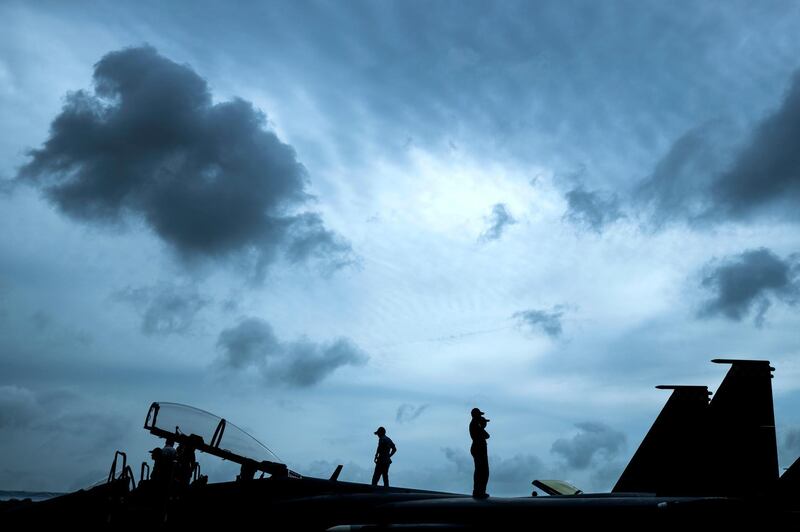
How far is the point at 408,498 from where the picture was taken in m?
11.8

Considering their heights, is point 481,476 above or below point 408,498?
above

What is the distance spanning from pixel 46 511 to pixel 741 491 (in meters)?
11.9

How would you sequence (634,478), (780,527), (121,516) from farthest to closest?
1. (634,478)
2. (121,516)
3. (780,527)

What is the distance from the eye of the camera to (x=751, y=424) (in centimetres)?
1312

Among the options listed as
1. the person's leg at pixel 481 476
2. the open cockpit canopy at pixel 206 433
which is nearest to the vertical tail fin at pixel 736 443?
the person's leg at pixel 481 476

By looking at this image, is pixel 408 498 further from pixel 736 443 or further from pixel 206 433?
pixel 736 443

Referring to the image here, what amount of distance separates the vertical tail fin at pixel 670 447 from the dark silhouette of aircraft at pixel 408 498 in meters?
0.61

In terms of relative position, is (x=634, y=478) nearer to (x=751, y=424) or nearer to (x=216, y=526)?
(x=751, y=424)

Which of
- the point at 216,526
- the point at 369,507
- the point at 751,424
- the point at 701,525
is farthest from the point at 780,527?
the point at 216,526

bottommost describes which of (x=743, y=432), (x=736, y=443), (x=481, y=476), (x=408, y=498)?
(x=408, y=498)

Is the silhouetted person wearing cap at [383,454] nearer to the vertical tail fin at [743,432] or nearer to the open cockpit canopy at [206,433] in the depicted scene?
the open cockpit canopy at [206,433]

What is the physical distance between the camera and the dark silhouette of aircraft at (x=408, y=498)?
31.9 ft

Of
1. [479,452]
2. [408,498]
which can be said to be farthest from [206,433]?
[479,452]

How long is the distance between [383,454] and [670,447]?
7501 mm
